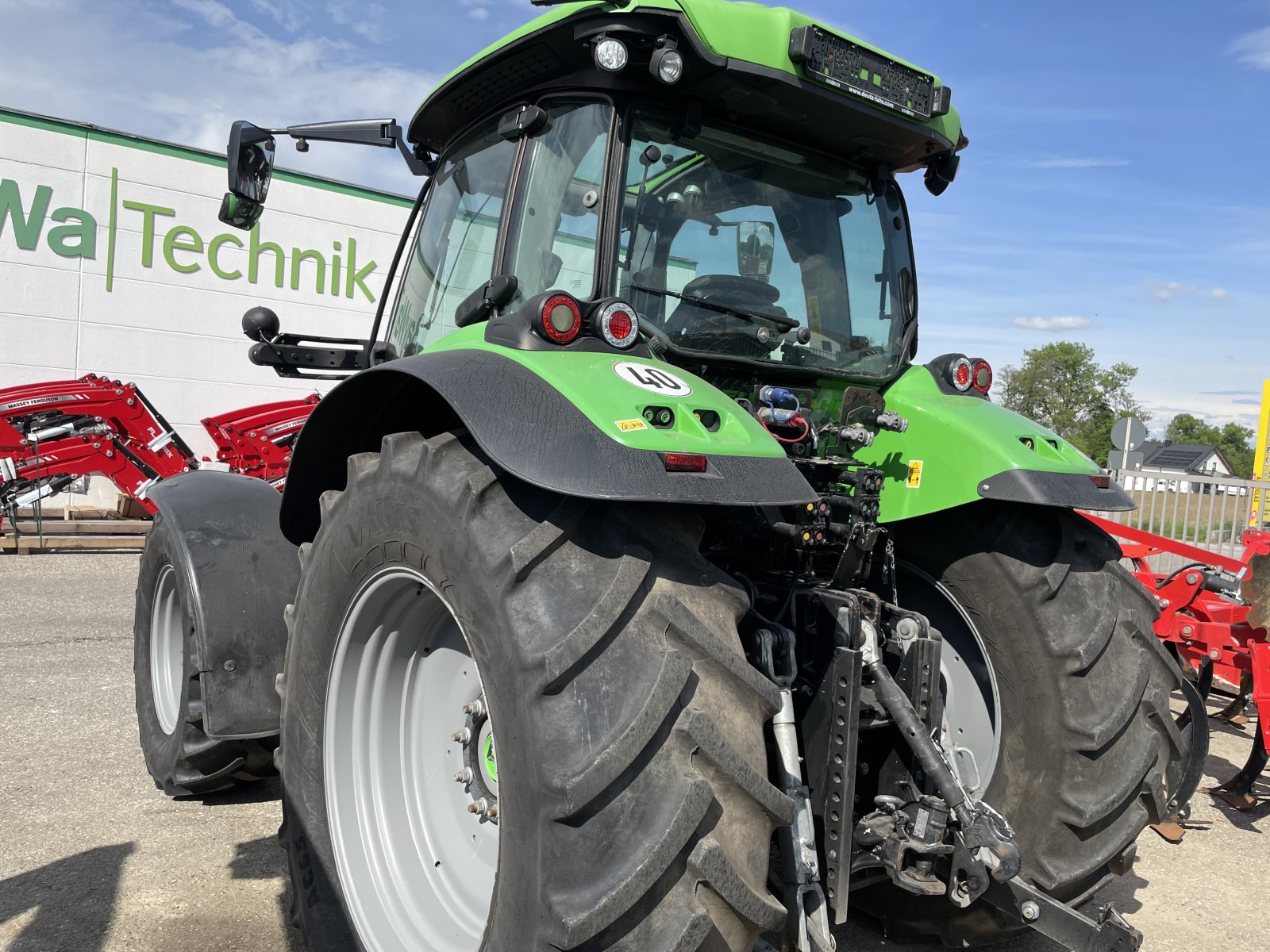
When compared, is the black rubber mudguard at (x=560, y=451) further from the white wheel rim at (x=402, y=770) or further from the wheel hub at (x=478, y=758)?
the wheel hub at (x=478, y=758)

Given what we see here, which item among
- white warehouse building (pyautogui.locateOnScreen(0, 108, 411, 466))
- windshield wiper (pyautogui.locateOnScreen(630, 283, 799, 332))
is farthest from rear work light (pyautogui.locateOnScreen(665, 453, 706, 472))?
white warehouse building (pyautogui.locateOnScreen(0, 108, 411, 466))

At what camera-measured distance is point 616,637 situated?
1796mm

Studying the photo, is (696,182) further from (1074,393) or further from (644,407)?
(1074,393)

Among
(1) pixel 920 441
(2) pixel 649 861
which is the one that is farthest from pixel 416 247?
(2) pixel 649 861

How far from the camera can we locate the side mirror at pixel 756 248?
2.88 m

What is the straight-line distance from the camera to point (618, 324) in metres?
2.28

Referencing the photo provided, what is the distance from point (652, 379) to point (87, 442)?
395 inches

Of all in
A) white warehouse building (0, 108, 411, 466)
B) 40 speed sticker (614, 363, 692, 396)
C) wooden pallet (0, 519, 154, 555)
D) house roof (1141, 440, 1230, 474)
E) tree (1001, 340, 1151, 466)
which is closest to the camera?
40 speed sticker (614, 363, 692, 396)

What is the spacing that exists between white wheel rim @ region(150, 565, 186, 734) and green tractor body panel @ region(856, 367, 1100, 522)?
9.75ft

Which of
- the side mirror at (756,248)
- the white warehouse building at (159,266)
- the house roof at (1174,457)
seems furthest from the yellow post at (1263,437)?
the house roof at (1174,457)

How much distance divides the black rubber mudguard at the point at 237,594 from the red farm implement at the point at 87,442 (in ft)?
21.3

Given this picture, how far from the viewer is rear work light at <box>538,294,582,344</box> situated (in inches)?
87.4

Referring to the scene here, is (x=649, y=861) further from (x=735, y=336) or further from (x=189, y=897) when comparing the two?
(x=189, y=897)

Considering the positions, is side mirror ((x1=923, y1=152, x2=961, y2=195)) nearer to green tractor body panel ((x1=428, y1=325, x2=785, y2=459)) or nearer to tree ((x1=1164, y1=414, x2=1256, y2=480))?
green tractor body panel ((x1=428, y1=325, x2=785, y2=459))
